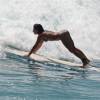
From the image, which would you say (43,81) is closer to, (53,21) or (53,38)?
(53,38)

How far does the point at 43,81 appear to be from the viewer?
860 cm

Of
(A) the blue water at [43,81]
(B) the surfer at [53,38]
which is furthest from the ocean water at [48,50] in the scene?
(B) the surfer at [53,38]

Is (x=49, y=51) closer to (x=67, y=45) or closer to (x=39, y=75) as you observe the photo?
(x=67, y=45)

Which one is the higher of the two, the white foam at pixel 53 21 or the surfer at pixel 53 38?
the surfer at pixel 53 38

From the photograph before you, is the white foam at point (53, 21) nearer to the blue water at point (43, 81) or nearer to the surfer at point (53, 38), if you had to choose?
the surfer at point (53, 38)

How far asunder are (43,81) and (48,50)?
491cm

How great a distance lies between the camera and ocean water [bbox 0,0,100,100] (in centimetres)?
772

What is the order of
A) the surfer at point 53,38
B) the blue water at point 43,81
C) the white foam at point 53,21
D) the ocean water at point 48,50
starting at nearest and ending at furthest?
the blue water at point 43,81, the ocean water at point 48,50, the surfer at point 53,38, the white foam at point 53,21

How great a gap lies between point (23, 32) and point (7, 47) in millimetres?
2356

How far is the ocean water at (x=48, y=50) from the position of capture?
7721 millimetres

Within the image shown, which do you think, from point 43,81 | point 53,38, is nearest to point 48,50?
point 53,38

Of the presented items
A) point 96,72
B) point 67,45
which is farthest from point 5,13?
point 96,72

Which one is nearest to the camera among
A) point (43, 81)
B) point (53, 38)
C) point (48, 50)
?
point (43, 81)

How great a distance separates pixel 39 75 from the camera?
30.5 ft
